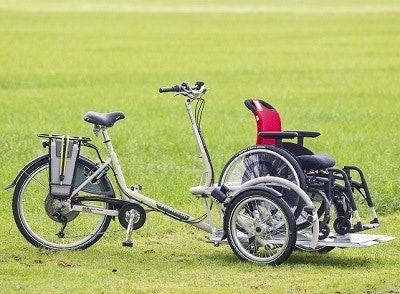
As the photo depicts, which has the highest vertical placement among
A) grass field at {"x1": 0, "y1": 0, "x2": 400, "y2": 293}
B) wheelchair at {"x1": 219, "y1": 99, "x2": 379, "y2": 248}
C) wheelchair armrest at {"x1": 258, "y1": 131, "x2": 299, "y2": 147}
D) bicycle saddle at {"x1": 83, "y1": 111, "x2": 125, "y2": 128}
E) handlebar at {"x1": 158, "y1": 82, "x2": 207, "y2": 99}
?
handlebar at {"x1": 158, "y1": 82, "x2": 207, "y2": 99}

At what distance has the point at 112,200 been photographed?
10141 millimetres

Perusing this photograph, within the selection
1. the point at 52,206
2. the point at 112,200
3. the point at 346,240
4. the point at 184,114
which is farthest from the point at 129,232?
the point at 184,114

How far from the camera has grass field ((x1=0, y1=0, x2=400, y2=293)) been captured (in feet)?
30.5

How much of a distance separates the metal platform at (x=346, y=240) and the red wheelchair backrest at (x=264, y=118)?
0.92m

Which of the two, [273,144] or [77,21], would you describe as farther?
[77,21]

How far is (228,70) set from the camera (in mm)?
33750

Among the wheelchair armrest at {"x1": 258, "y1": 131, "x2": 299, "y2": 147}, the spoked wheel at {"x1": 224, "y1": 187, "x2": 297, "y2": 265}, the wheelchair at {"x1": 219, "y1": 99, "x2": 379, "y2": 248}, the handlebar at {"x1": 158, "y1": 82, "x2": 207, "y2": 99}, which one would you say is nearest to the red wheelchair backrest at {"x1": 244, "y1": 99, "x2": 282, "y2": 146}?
the wheelchair at {"x1": 219, "y1": 99, "x2": 379, "y2": 248}

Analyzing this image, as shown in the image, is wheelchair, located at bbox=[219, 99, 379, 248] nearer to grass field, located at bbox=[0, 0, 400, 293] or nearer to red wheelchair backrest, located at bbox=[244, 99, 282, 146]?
red wheelchair backrest, located at bbox=[244, 99, 282, 146]

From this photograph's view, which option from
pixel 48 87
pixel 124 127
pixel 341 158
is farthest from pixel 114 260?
pixel 48 87

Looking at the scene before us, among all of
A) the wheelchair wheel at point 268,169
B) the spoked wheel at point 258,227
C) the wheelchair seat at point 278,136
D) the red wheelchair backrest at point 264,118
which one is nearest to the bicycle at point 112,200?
the spoked wheel at point 258,227

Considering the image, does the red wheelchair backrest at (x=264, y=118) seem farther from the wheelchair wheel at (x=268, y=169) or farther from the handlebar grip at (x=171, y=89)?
the handlebar grip at (x=171, y=89)

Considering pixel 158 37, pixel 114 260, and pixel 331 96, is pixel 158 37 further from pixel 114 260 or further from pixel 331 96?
pixel 114 260

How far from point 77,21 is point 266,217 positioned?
52.2 meters

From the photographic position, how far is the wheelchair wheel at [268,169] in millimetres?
9680
